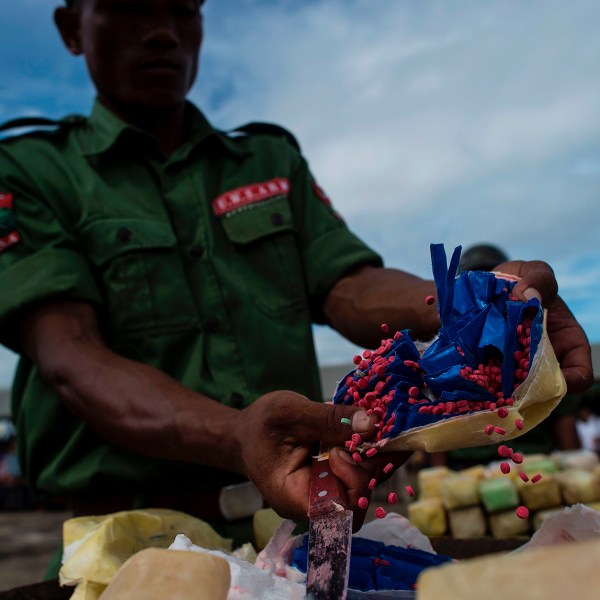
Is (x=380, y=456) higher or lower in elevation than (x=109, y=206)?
lower

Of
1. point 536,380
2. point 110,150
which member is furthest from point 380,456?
point 110,150

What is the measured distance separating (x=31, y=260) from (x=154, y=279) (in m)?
0.31

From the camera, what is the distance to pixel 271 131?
2.45m

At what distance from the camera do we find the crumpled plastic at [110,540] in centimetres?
126

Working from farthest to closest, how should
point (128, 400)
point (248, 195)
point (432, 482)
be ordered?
1. point (432, 482)
2. point (248, 195)
3. point (128, 400)

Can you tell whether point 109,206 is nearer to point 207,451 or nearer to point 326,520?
point 207,451

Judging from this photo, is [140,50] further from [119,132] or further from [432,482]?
[432,482]

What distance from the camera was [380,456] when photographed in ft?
3.43

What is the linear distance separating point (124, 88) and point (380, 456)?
1.42 meters

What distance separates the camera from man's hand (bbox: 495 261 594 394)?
108 cm

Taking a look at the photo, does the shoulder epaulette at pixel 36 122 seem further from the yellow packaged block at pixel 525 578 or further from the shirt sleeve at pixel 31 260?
the yellow packaged block at pixel 525 578

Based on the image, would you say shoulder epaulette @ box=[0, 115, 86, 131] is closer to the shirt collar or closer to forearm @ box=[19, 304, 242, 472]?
the shirt collar

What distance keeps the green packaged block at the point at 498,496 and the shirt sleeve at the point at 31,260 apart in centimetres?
214

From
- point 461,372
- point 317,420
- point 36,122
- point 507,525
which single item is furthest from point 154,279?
point 507,525
